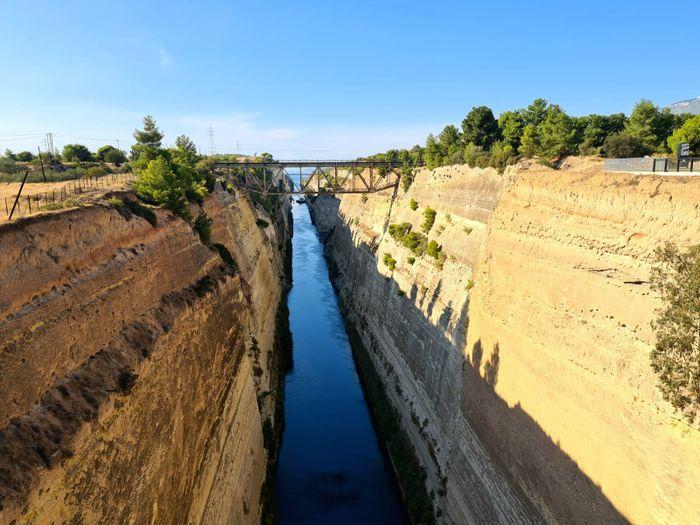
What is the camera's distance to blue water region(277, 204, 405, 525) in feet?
59.6

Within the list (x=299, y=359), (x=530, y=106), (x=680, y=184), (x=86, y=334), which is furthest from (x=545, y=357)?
(x=530, y=106)

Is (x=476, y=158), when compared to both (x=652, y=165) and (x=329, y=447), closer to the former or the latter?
(x=652, y=165)

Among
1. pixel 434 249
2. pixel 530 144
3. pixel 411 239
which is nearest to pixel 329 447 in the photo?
pixel 434 249

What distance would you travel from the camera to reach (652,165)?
1383 centimetres

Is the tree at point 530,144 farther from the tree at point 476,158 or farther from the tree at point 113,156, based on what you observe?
the tree at point 113,156

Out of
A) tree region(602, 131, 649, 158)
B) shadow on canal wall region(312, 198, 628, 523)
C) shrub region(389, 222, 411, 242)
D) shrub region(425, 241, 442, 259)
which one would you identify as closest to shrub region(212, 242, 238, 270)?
shadow on canal wall region(312, 198, 628, 523)

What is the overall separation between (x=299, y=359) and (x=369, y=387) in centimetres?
631

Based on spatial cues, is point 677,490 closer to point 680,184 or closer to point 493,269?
point 680,184

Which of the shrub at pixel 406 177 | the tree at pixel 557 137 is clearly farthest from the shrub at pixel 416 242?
the shrub at pixel 406 177

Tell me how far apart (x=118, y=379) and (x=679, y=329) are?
11.2m

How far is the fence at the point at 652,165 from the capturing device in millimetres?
13688

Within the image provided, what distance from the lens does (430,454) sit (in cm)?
1820

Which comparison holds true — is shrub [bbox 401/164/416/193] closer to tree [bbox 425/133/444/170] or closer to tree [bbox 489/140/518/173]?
tree [bbox 425/133/444/170]

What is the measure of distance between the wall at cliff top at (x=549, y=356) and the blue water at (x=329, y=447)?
2544mm
